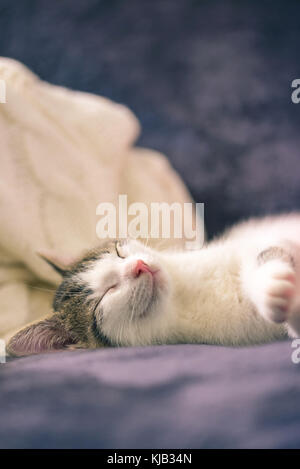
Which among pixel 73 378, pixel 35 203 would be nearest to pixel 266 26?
pixel 35 203

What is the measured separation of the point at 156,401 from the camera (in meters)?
0.54

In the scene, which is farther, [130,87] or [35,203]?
[130,87]

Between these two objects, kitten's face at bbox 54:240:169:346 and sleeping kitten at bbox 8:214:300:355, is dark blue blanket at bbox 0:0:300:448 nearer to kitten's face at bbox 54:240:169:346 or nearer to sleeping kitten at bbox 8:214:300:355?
sleeping kitten at bbox 8:214:300:355

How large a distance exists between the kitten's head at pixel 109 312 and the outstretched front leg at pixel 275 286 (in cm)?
18

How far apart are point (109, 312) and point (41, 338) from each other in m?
0.13

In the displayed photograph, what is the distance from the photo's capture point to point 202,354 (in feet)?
2.17

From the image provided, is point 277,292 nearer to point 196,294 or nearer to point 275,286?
point 275,286

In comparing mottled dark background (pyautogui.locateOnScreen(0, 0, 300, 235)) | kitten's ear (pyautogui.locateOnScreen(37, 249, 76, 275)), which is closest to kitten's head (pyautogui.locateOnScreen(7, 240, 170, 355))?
kitten's ear (pyautogui.locateOnScreen(37, 249, 76, 275))

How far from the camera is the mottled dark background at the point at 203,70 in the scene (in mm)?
1194

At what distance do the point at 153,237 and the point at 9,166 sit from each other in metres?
0.42

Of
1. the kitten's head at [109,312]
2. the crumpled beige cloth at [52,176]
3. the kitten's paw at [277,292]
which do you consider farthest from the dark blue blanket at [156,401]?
the crumpled beige cloth at [52,176]

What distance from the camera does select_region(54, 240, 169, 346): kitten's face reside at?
83cm

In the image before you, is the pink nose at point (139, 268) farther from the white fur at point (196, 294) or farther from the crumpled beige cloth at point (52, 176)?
the crumpled beige cloth at point (52, 176)

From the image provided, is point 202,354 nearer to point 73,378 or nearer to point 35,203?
point 73,378
